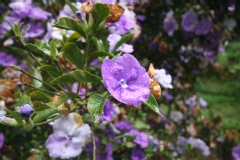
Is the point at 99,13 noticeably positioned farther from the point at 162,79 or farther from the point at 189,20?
the point at 189,20

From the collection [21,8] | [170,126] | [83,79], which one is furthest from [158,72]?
[170,126]

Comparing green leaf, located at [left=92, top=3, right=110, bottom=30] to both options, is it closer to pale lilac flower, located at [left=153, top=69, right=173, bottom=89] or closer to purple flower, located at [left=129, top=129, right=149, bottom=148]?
pale lilac flower, located at [left=153, top=69, right=173, bottom=89]

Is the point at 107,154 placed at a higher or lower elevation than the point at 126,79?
lower

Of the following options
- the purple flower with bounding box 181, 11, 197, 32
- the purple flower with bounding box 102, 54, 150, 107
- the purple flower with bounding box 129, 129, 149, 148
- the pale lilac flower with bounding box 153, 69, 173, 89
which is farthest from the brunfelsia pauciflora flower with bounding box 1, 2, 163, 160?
the purple flower with bounding box 181, 11, 197, 32

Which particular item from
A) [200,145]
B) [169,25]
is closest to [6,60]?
[169,25]

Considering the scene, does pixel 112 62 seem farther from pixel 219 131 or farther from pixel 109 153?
pixel 219 131
